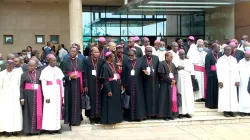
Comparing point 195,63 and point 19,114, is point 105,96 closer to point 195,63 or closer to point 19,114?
point 19,114

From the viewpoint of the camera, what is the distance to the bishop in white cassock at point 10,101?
363 inches

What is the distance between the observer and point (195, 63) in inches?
489

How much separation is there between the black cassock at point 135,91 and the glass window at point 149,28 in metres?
13.4

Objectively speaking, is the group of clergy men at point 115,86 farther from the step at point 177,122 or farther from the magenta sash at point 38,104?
the step at point 177,122

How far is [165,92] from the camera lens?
34.5 ft

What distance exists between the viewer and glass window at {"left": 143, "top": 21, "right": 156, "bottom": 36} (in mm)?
23609

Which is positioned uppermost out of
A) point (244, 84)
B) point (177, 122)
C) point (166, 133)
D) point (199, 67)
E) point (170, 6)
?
point (170, 6)

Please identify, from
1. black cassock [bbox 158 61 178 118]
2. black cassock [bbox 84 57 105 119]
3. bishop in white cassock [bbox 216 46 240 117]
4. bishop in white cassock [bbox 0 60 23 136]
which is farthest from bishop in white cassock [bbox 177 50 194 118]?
bishop in white cassock [bbox 0 60 23 136]

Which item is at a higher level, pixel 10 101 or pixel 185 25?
pixel 185 25

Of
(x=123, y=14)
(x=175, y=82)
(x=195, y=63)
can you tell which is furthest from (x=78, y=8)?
(x=175, y=82)

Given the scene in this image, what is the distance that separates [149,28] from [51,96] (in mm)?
15227

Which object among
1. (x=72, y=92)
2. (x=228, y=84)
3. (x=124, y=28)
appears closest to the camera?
(x=72, y=92)

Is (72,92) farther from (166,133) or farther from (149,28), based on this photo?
(149,28)

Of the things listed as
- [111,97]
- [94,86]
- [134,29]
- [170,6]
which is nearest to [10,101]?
[94,86]
